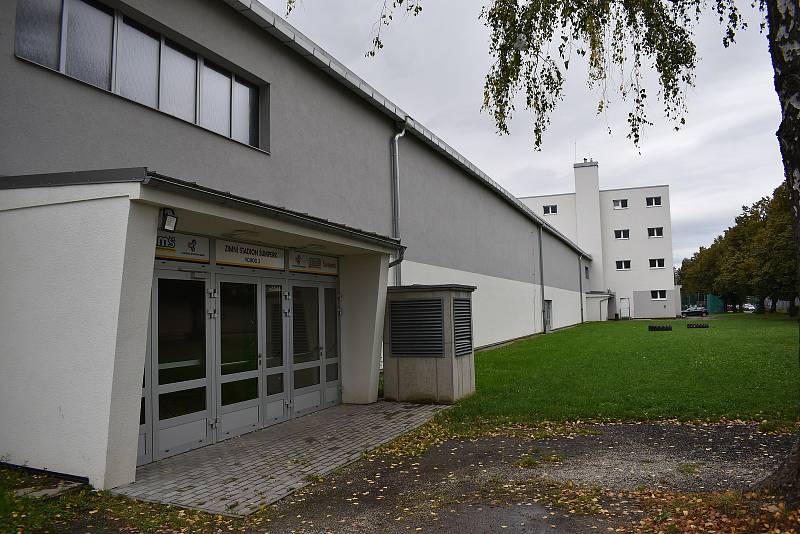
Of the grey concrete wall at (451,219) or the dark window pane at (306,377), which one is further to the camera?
the grey concrete wall at (451,219)

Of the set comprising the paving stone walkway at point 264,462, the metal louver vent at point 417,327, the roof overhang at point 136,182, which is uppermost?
the roof overhang at point 136,182

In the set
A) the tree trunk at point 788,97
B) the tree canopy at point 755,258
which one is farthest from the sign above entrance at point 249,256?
the tree canopy at point 755,258

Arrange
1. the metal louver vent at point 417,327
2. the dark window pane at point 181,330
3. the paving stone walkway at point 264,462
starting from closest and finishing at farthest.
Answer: the paving stone walkway at point 264,462, the dark window pane at point 181,330, the metal louver vent at point 417,327

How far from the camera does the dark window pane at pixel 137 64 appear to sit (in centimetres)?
820

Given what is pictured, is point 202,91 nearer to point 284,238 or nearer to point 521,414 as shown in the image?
point 284,238

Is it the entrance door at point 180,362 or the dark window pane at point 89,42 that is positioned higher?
the dark window pane at point 89,42

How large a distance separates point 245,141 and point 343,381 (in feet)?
15.3

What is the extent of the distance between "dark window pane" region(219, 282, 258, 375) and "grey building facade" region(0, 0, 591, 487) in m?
0.03

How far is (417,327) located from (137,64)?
6292mm

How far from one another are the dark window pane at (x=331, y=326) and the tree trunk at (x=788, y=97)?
7.34 metres

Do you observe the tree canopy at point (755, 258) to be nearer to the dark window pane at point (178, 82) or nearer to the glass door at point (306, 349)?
the glass door at point (306, 349)

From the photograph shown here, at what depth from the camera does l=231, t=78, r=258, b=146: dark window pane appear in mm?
10406

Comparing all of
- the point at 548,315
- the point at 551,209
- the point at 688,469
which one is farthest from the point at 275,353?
the point at 551,209

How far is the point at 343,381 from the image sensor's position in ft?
37.1
